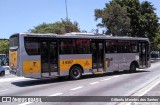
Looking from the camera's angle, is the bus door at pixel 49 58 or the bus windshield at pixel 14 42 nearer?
the bus windshield at pixel 14 42

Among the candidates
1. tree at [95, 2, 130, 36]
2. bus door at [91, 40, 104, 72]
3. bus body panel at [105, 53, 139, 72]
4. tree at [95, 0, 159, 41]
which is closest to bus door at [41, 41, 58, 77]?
bus door at [91, 40, 104, 72]

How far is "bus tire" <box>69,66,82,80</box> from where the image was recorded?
20448 millimetres

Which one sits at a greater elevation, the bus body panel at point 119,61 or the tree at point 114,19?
the tree at point 114,19

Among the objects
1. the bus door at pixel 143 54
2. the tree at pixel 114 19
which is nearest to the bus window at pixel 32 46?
the bus door at pixel 143 54

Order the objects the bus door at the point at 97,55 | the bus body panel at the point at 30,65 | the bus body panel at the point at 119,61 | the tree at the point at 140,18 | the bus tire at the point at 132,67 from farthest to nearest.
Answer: the tree at the point at 140,18 < the bus tire at the point at 132,67 < the bus body panel at the point at 119,61 < the bus door at the point at 97,55 < the bus body panel at the point at 30,65

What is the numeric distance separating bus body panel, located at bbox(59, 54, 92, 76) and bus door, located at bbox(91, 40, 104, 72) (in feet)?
1.41

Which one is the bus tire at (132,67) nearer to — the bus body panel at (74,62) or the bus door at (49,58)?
the bus body panel at (74,62)

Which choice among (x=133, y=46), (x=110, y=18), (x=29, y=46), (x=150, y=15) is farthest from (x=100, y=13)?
(x=29, y=46)

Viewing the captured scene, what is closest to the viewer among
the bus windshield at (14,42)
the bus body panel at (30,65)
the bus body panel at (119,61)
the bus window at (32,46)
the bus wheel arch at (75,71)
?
the bus body panel at (30,65)

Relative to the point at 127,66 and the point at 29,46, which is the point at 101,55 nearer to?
the point at 127,66

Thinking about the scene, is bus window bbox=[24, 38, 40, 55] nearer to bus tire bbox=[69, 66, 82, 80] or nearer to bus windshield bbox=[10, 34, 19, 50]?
bus windshield bbox=[10, 34, 19, 50]

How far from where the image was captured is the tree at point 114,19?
41594 mm

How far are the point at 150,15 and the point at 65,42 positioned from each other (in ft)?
98.0

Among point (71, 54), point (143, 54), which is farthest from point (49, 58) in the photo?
point (143, 54)
